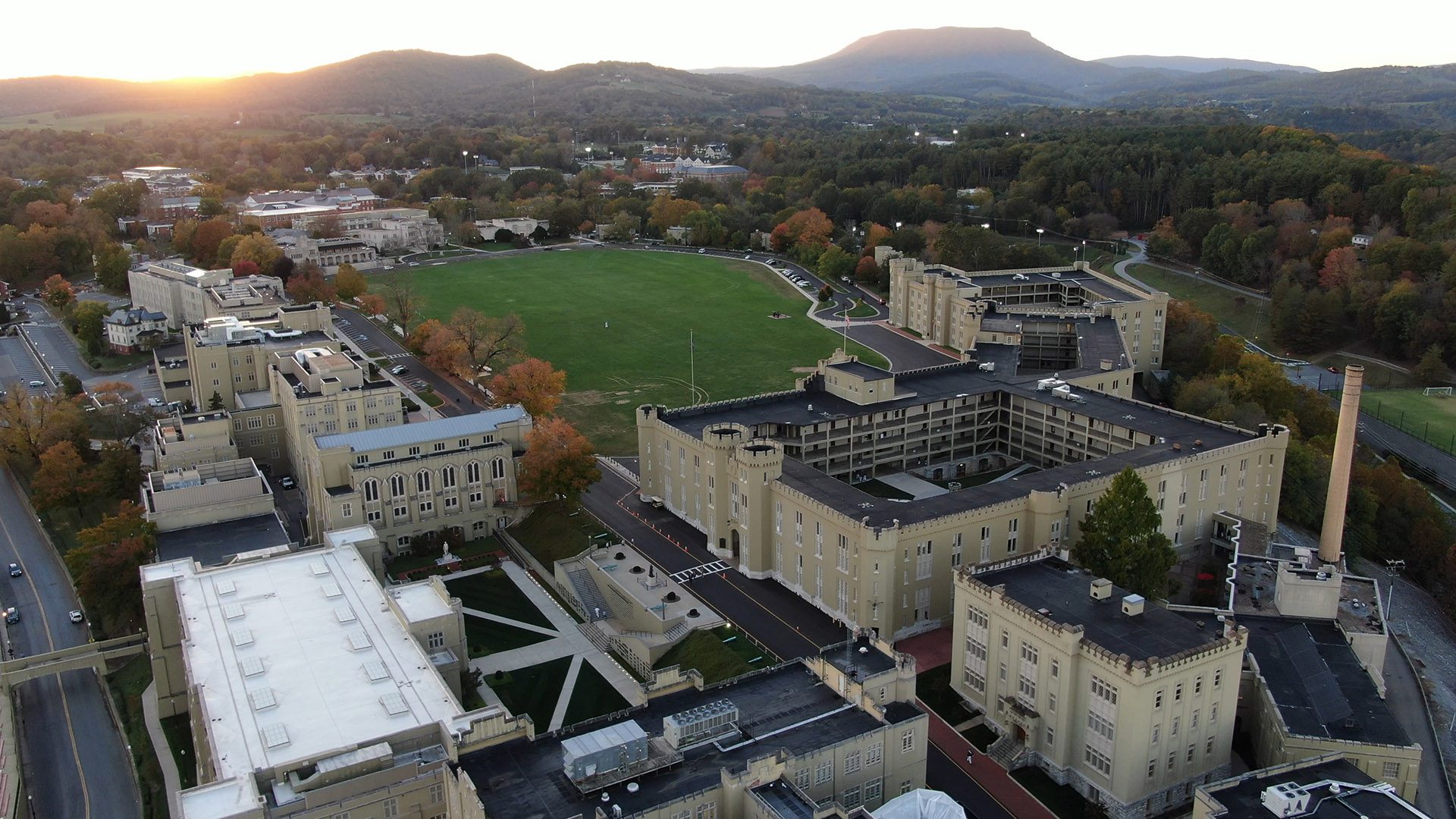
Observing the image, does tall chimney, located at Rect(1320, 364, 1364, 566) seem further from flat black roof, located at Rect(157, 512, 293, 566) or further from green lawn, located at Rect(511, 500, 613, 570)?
flat black roof, located at Rect(157, 512, 293, 566)

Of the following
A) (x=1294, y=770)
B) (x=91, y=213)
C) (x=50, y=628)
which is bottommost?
(x=50, y=628)

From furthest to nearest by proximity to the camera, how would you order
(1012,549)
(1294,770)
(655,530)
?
(655,530)
(1012,549)
(1294,770)

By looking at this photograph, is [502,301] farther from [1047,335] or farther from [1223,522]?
[1223,522]

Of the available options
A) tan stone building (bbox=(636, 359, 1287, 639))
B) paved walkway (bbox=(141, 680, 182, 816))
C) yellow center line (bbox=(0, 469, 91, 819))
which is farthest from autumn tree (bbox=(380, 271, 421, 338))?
Answer: paved walkway (bbox=(141, 680, 182, 816))

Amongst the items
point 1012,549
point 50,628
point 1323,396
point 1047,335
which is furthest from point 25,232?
point 1323,396

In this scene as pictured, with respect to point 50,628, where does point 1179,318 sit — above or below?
above

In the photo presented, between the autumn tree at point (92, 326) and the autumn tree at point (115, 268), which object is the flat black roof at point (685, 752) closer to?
the autumn tree at point (92, 326)

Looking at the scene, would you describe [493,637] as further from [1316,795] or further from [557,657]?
[1316,795]

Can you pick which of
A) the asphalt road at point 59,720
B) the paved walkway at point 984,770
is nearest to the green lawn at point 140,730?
the asphalt road at point 59,720
